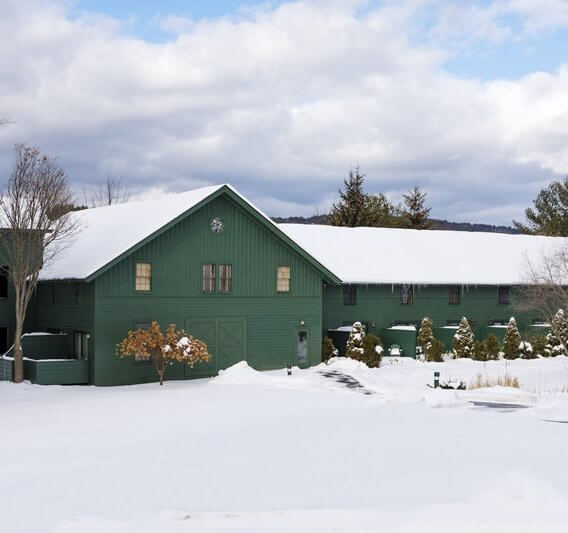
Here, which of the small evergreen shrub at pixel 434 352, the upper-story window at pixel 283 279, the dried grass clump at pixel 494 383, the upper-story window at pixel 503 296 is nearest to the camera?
the dried grass clump at pixel 494 383

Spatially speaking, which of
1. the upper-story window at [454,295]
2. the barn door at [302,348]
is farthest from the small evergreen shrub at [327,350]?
the upper-story window at [454,295]

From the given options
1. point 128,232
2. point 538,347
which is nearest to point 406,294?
point 538,347

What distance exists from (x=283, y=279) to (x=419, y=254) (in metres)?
15.1

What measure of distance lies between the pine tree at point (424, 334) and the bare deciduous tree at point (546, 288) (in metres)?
6.62

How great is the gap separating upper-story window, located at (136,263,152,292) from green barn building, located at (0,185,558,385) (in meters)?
0.05

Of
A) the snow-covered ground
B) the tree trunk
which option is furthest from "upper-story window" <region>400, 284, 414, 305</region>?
the tree trunk

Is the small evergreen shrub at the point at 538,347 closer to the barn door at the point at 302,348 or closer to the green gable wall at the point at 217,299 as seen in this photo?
the green gable wall at the point at 217,299

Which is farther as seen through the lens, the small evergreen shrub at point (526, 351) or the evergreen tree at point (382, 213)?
the evergreen tree at point (382, 213)

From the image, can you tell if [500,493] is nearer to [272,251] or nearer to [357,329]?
[272,251]

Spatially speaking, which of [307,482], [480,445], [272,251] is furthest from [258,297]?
[307,482]

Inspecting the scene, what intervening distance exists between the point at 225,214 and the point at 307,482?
2252cm

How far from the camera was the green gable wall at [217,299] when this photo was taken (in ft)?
114

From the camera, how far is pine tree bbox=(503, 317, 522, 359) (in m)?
46.6

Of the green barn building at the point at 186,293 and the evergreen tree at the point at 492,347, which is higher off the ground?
the green barn building at the point at 186,293
